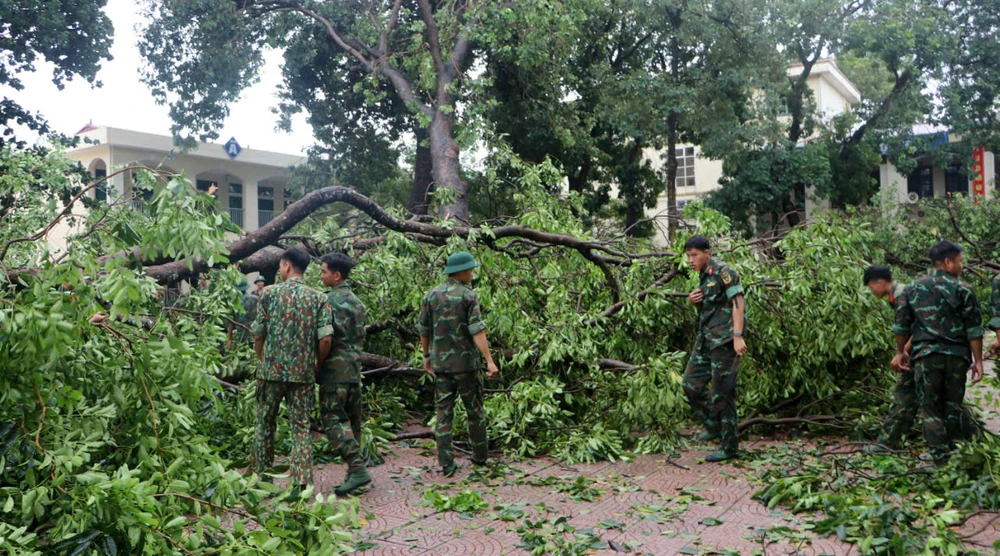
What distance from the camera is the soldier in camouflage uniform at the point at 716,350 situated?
6.77 m

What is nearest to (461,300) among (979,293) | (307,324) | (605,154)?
(307,324)

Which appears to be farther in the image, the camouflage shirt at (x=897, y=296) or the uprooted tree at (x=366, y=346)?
the camouflage shirt at (x=897, y=296)

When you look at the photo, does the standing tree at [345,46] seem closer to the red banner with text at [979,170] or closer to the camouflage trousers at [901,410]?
the camouflage trousers at [901,410]

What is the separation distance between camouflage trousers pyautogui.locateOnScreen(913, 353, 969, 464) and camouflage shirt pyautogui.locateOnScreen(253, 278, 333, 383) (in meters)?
4.22

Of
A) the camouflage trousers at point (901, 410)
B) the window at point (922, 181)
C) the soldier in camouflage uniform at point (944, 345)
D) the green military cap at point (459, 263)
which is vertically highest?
the window at point (922, 181)

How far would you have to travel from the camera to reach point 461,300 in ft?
21.8

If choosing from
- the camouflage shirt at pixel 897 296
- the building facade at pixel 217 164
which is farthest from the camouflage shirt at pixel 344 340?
the building facade at pixel 217 164

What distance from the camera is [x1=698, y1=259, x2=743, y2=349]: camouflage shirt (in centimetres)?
680

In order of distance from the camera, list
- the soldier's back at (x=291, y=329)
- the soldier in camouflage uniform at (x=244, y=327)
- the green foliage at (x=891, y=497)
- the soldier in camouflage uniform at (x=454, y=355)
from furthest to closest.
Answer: the soldier in camouflage uniform at (x=244, y=327) < the soldier in camouflage uniform at (x=454, y=355) < the soldier's back at (x=291, y=329) < the green foliage at (x=891, y=497)

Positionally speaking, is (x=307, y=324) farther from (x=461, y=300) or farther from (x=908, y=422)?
(x=908, y=422)

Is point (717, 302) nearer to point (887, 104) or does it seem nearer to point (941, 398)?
→ point (941, 398)

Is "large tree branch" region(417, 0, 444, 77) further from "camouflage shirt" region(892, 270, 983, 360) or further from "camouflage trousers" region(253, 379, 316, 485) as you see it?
"camouflage shirt" region(892, 270, 983, 360)

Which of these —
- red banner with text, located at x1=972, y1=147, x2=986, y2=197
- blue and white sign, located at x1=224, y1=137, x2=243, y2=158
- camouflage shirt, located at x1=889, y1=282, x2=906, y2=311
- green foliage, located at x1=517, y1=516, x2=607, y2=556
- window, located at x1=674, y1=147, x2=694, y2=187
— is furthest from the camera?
window, located at x1=674, y1=147, x2=694, y2=187

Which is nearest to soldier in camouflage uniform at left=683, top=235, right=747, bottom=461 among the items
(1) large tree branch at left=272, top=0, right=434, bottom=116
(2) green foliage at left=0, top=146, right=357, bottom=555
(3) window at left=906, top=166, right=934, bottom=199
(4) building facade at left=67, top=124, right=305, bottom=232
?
(2) green foliage at left=0, top=146, right=357, bottom=555
